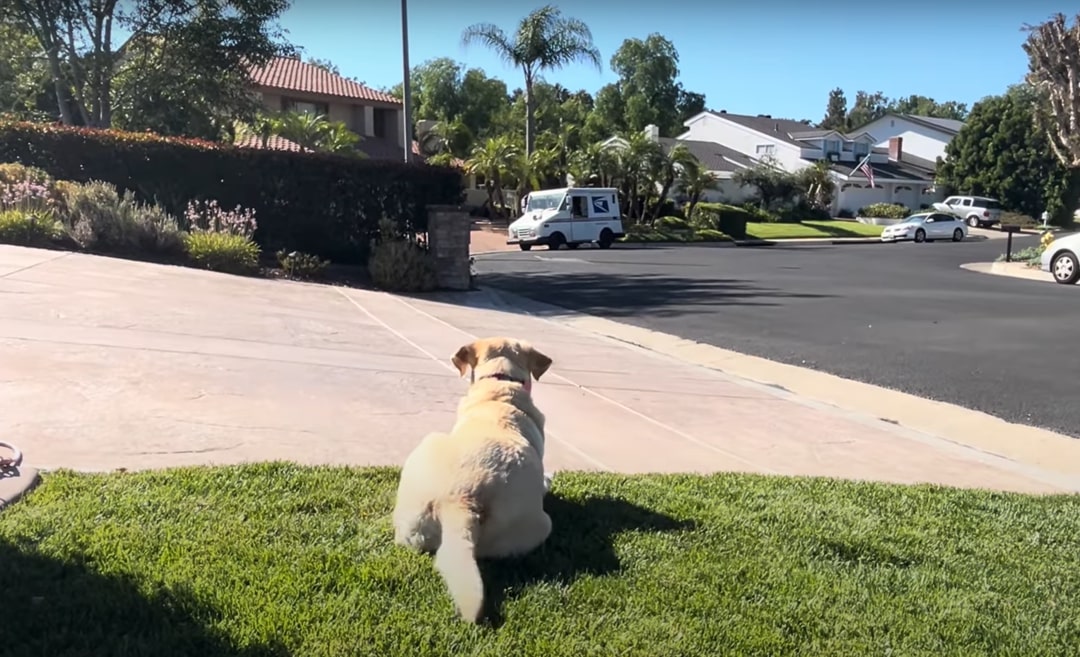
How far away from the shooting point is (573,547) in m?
4.13

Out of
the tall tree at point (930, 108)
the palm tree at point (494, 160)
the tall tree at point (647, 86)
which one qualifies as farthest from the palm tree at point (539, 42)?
the tall tree at point (930, 108)

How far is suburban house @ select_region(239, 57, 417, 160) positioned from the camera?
41.5 metres

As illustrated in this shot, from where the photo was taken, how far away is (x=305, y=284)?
44.3 ft

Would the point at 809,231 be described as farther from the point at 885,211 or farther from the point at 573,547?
the point at 573,547

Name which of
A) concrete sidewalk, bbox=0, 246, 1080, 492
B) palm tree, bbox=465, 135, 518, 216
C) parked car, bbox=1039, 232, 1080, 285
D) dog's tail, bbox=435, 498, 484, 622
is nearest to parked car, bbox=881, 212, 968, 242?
palm tree, bbox=465, 135, 518, 216

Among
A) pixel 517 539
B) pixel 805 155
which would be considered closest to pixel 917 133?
pixel 805 155

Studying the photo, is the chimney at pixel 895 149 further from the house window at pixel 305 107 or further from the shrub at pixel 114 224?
the shrub at pixel 114 224

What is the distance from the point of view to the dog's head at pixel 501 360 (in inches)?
180

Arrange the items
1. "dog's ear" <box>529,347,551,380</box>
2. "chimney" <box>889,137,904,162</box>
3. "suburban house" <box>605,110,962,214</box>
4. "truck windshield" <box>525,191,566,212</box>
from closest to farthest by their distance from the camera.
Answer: "dog's ear" <box>529,347,551,380</box>, "truck windshield" <box>525,191,566,212</box>, "suburban house" <box>605,110,962,214</box>, "chimney" <box>889,137,904,162</box>

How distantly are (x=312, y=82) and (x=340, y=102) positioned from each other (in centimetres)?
163

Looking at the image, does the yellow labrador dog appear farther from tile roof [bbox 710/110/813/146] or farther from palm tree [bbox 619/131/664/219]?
tile roof [bbox 710/110/813/146]

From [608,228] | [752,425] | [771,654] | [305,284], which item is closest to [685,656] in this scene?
[771,654]

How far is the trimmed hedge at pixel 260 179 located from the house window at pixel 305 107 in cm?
2676

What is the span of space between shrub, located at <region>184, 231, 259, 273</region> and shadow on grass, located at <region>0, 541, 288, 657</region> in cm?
1042
